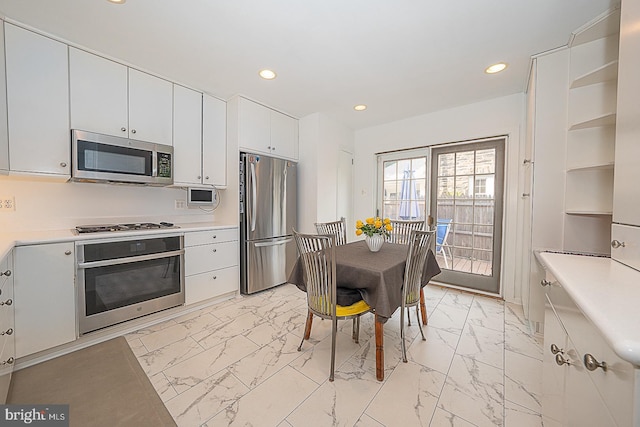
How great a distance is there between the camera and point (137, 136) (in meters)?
2.37

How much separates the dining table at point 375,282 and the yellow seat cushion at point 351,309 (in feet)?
0.09

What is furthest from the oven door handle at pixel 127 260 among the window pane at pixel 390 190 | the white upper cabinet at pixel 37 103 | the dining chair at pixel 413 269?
the window pane at pixel 390 190

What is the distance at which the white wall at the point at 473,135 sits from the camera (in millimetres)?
2812

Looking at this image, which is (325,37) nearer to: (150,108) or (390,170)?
(150,108)

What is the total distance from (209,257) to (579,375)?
2.79 meters

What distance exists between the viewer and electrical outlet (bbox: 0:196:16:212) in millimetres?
1966

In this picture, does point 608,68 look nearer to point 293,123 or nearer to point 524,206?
point 524,206

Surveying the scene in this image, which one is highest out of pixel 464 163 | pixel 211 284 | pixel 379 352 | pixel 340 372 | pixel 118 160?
pixel 464 163

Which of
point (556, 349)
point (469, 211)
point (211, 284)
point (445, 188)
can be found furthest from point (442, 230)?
point (211, 284)

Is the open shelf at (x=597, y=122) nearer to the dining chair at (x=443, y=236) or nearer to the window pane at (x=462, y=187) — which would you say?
the window pane at (x=462, y=187)

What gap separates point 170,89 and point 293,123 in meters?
1.57

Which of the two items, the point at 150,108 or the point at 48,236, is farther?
the point at 150,108

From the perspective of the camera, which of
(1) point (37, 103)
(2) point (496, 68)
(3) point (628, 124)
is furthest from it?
(2) point (496, 68)

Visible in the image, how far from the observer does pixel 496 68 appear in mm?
2312
